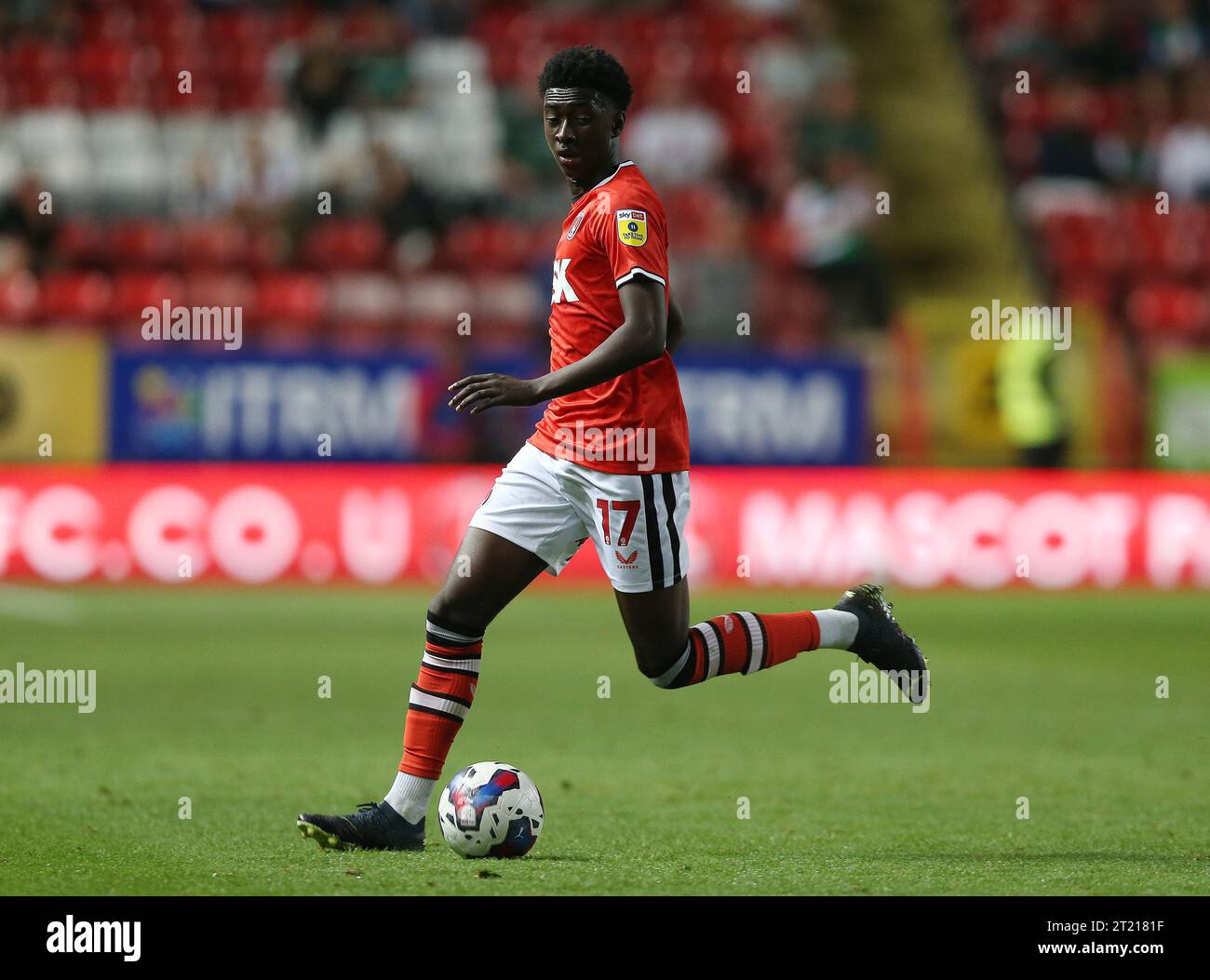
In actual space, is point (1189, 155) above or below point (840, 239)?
above

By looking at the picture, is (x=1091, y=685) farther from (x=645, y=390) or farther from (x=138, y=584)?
(x=138, y=584)

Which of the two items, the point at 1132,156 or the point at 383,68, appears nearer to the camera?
the point at 383,68

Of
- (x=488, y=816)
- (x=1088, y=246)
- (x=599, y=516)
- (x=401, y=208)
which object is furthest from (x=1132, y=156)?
(x=488, y=816)

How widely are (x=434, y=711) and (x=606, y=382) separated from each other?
1182 millimetres

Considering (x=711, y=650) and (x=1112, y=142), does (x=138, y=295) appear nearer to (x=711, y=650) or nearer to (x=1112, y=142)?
(x=1112, y=142)

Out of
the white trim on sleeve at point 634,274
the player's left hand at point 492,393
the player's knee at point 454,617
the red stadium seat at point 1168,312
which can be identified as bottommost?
the player's knee at point 454,617

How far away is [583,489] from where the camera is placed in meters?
6.25

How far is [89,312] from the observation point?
59.0ft

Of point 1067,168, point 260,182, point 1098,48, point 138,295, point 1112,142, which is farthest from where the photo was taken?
point 1098,48

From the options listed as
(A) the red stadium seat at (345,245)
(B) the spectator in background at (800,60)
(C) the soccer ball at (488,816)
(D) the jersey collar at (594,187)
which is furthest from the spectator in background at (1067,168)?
(C) the soccer ball at (488,816)

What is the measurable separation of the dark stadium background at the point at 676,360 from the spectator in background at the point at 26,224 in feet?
0.12

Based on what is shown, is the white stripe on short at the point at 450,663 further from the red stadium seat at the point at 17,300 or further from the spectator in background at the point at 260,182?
the spectator in background at the point at 260,182

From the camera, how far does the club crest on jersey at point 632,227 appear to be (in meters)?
5.98

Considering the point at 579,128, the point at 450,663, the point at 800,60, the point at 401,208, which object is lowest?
the point at 450,663
